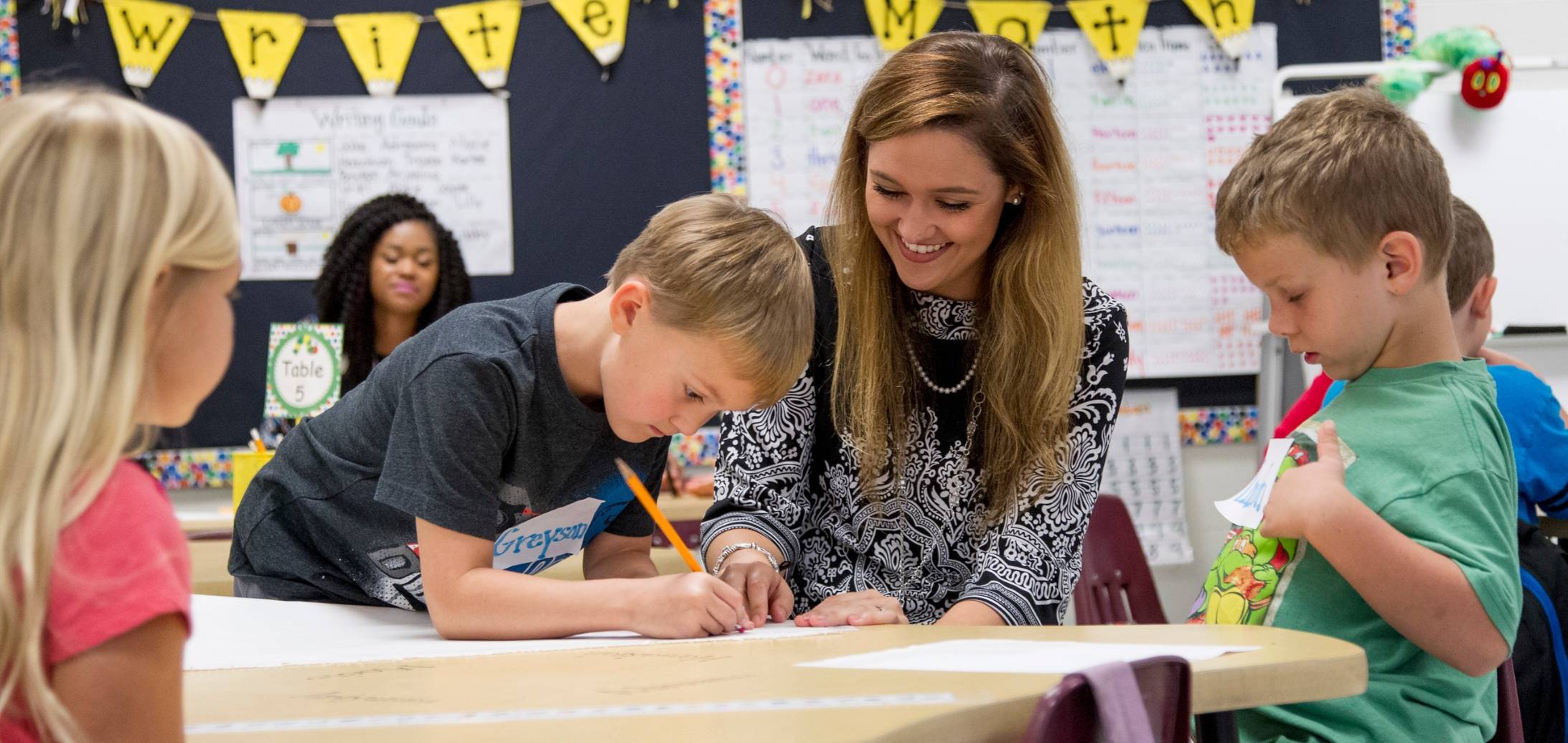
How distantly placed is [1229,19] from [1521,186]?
3.21 ft

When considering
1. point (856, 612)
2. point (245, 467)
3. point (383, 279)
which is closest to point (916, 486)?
point (856, 612)

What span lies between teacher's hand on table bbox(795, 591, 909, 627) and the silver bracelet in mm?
89

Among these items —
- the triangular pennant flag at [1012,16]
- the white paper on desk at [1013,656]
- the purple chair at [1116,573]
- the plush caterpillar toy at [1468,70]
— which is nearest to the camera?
the white paper on desk at [1013,656]

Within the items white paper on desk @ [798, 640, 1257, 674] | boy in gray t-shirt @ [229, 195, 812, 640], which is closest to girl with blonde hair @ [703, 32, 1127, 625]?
boy in gray t-shirt @ [229, 195, 812, 640]

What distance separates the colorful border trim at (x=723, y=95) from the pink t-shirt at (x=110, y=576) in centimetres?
320

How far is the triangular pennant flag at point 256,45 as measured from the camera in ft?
12.0

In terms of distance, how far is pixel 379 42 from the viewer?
3699mm

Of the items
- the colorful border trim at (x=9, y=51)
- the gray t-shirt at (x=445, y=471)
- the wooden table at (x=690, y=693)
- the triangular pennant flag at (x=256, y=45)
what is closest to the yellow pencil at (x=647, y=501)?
the gray t-shirt at (x=445, y=471)

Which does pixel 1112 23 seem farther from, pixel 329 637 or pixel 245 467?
pixel 329 637

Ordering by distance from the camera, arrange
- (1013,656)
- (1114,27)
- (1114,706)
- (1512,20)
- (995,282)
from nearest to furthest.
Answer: (1114,706)
(1013,656)
(995,282)
(1114,27)
(1512,20)

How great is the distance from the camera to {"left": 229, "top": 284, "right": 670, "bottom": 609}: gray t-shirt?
1169 mm

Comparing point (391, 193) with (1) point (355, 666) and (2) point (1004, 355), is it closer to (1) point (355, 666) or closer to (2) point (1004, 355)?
(2) point (1004, 355)

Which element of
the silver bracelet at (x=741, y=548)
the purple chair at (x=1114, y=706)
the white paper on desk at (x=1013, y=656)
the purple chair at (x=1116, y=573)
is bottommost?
the purple chair at (x=1116, y=573)

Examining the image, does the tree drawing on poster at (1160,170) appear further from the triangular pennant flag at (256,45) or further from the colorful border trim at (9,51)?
the colorful border trim at (9,51)
